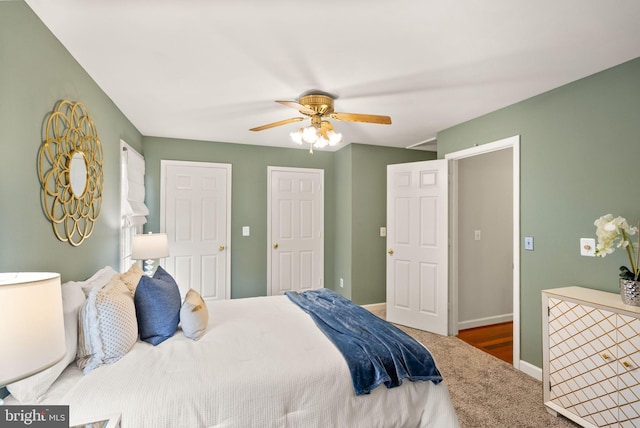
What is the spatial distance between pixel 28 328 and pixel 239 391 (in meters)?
0.87

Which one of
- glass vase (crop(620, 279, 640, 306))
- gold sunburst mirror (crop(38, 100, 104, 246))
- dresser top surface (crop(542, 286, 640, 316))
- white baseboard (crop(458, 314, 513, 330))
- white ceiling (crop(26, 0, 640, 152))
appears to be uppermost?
white ceiling (crop(26, 0, 640, 152))

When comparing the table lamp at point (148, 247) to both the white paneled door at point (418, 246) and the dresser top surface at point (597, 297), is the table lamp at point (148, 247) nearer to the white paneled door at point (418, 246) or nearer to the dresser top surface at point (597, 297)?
the white paneled door at point (418, 246)

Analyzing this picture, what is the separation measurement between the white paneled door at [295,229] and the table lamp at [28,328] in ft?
11.4

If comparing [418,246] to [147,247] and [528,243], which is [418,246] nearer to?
[528,243]

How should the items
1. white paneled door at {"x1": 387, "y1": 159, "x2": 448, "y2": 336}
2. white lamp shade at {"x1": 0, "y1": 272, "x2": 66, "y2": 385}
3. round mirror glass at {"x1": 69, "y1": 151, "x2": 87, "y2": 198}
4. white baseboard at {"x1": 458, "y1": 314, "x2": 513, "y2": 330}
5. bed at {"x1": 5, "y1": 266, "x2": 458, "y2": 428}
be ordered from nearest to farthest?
white lamp shade at {"x1": 0, "y1": 272, "x2": 66, "y2": 385} < bed at {"x1": 5, "y1": 266, "x2": 458, "y2": 428} < round mirror glass at {"x1": 69, "y1": 151, "x2": 87, "y2": 198} < white paneled door at {"x1": 387, "y1": 159, "x2": 448, "y2": 336} < white baseboard at {"x1": 458, "y1": 314, "x2": 513, "y2": 330}

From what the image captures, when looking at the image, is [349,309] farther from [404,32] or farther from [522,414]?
[404,32]

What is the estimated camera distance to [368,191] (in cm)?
439

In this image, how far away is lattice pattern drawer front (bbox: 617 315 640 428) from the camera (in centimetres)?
173

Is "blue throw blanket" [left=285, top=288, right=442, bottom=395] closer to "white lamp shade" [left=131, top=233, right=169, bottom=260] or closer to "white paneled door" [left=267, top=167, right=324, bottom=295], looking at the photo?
"white lamp shade" [left=131, top=233, right=169, bottom=260]

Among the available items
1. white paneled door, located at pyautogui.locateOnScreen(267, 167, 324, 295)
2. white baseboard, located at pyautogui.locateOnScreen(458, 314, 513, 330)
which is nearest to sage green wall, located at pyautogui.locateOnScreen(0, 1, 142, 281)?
white paneled door, located at pyautogui.locateOnScreen(267, 167, 324, 295)

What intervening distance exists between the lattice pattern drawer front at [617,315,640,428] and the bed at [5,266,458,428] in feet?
3.47

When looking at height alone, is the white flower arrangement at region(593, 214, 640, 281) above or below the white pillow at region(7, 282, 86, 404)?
above

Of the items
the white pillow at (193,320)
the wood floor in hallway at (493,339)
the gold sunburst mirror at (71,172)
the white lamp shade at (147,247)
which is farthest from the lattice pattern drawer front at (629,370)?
the white lamp shade at (147,247)

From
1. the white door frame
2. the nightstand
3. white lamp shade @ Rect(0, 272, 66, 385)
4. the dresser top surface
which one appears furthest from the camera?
the white door frame
